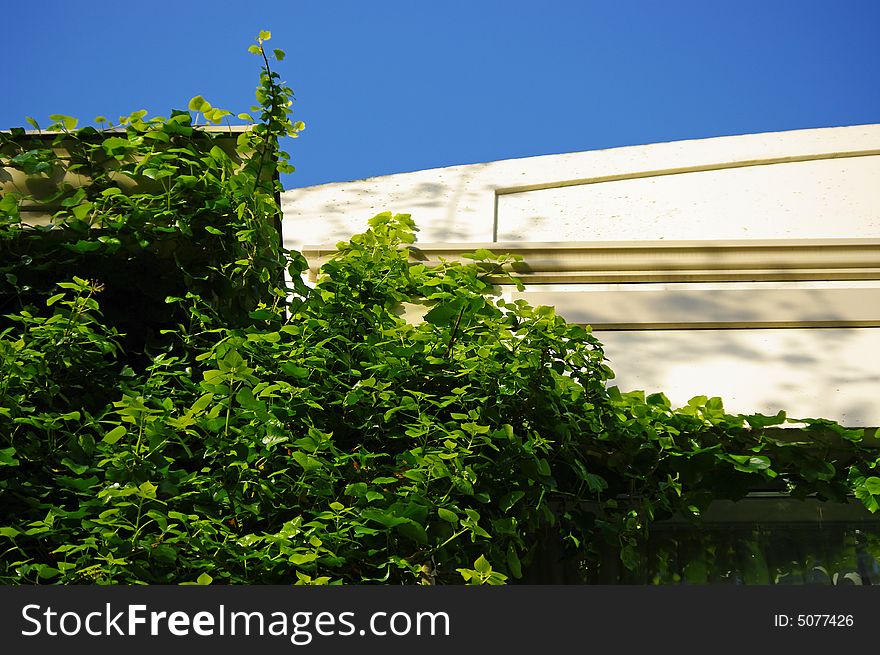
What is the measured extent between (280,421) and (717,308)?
2362mm

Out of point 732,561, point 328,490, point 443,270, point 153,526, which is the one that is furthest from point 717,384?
point 153,526

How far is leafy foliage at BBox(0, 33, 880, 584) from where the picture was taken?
117 inches

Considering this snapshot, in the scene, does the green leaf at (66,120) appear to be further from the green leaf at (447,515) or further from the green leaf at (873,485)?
the green leaf at (873,485)

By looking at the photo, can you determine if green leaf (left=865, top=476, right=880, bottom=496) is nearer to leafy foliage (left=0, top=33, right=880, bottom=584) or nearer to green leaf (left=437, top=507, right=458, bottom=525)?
leafy foliage (left=0, top=33, right=880, bottom=584)

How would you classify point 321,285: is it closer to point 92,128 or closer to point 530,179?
point 92,128

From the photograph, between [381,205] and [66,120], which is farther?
[381,205]

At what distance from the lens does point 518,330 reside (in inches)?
146

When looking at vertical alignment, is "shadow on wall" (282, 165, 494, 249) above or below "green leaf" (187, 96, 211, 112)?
above

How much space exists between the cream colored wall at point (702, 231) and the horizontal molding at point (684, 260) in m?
0.01

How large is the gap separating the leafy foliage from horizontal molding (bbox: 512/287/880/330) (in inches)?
23.3

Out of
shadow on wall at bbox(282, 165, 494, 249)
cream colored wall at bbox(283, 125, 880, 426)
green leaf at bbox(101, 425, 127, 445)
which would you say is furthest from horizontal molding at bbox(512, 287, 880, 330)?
green leaf at bbox(101, 425, 127, 445)

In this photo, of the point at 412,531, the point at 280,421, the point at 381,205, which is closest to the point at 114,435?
the point at 280,421

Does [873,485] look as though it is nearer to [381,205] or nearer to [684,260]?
Answer: [684,260]

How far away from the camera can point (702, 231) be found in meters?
5.48
